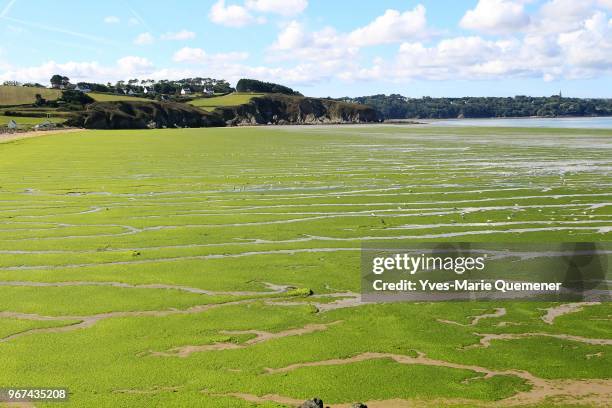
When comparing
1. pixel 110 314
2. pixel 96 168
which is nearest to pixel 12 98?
pixel 96 168

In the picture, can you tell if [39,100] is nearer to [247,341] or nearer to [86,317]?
[86,317]

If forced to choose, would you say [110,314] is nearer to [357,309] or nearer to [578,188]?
[357,309]

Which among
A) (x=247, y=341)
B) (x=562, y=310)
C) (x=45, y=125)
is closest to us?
(x=247, y=341)

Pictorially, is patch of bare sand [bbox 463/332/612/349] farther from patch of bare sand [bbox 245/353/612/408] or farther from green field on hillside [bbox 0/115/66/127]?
green field on hillside [bbox 0/115/66/127]

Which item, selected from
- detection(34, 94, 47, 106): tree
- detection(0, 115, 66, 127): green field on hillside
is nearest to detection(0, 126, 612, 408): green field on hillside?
detection(0, 115, 66, 127): green field on hillside

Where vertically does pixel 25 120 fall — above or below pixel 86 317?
above

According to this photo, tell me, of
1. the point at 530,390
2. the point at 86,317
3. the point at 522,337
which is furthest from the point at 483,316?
the point at 86,317

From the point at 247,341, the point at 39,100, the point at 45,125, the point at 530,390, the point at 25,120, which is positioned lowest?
the point at 530,390

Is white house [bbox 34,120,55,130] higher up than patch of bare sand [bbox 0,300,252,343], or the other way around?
white house [bbox 34,120,55,130]
